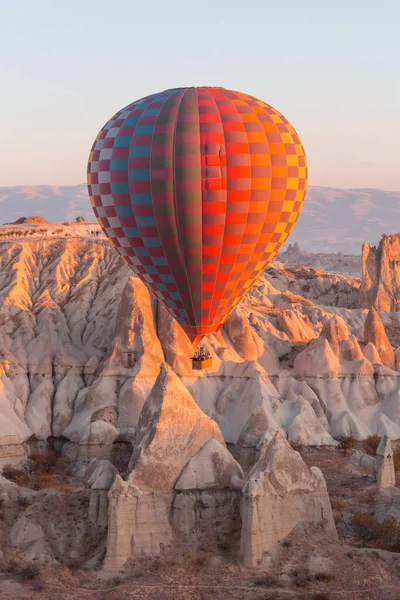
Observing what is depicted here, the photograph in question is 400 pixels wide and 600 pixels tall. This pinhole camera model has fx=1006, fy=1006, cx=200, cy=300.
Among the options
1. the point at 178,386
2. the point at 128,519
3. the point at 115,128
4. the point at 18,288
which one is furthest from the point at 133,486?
the point at 18,288

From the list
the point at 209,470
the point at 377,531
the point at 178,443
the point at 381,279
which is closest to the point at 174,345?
the point at 178,443

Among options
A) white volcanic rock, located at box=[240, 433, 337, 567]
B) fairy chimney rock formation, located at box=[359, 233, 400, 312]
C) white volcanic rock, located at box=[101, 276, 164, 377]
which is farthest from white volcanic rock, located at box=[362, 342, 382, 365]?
fairy chimney rock formation, located at box=[359, 233, 400, 312]

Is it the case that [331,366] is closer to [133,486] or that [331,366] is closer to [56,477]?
[56,477]

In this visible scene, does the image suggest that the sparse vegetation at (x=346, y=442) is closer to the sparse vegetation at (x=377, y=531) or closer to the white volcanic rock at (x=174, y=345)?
the white volcanic rock at (x=174, y=345)

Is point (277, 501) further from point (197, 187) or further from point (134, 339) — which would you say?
point (134, 339)

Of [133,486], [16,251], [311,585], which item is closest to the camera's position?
[311,585]

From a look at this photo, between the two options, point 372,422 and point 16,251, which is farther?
point 16,251

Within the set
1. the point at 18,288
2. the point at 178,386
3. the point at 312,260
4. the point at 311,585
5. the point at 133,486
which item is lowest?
the point at 311,585

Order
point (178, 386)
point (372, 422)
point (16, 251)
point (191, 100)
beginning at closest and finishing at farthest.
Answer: point (178, 386)
point (191, 100)
point (372, 422)
point (16, 251)
